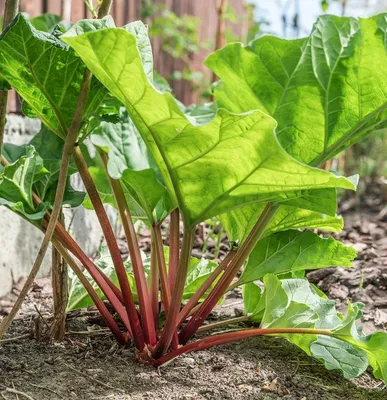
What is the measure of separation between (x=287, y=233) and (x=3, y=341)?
734 mm

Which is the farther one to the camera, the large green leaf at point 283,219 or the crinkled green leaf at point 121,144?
the large green leaf at point 283,219

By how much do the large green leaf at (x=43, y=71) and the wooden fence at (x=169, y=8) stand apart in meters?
1.31

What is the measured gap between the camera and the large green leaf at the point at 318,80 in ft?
4.19

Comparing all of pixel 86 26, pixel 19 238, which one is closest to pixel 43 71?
pixel 86 26

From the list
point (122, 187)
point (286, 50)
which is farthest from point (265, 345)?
point (286, 50)

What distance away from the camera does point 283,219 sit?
154 centimetres

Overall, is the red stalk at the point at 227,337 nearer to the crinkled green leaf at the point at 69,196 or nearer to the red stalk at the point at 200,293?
the red stalk at the point at 200,293

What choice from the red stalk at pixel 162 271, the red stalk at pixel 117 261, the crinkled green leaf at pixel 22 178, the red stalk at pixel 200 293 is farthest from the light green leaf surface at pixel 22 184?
the red stalk at pixel 200 293

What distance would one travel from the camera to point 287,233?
1621mm

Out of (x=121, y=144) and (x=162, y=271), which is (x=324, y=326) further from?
(x=121, y=144)

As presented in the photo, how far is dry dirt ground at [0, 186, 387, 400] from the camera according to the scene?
1.32 m

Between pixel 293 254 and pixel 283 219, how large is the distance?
112 mm

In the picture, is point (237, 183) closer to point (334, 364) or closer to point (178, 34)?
point (334, 364)

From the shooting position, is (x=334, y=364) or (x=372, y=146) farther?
(x=372, y=146)
